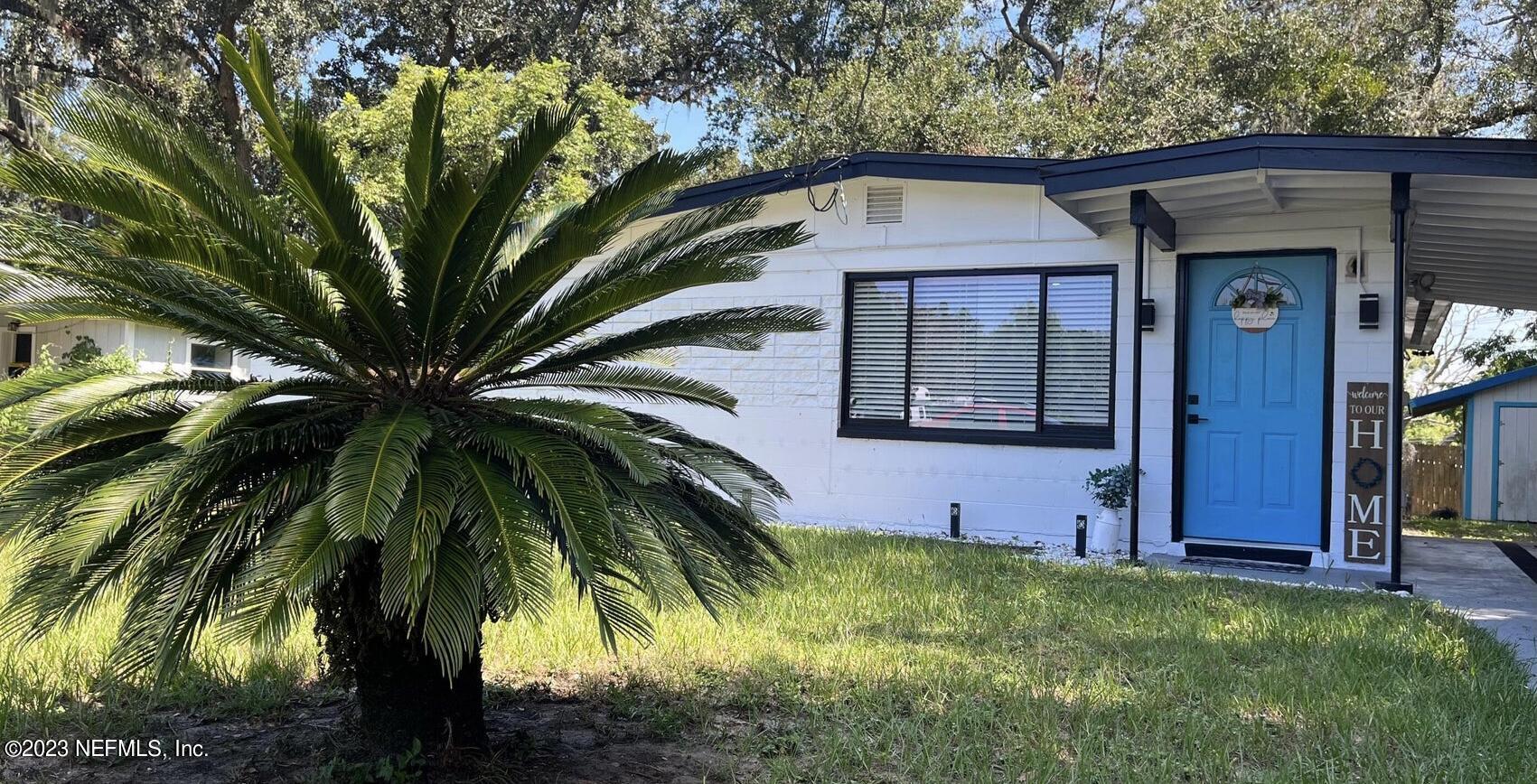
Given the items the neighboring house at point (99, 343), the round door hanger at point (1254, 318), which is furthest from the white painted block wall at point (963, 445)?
the neighboring house at point (99, 343)

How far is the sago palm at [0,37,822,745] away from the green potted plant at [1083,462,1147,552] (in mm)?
5428

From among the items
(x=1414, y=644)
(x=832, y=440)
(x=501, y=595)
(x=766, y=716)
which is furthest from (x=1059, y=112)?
(x=501, y=595)

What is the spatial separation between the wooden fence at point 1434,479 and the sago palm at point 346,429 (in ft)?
52.8

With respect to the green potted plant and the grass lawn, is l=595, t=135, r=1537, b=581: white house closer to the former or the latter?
the green potted plant

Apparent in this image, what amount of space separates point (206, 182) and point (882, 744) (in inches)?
118

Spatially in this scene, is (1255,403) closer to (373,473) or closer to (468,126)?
(373,473)

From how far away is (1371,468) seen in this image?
320 inches

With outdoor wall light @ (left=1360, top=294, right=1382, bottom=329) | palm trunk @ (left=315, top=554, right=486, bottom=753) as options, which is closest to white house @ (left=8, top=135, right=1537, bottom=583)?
outdoor wall light @ (left=1360, top=294, right=1382, bottom=329)

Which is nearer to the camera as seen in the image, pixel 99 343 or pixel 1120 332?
pixel 1120 332

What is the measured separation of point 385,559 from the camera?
3.04 metres

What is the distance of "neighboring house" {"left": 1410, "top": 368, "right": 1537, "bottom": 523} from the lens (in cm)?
1504

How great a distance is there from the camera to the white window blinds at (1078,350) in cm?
928

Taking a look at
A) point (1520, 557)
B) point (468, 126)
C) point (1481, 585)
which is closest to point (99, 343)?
point (468, 126)

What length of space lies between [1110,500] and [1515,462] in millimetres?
9830
